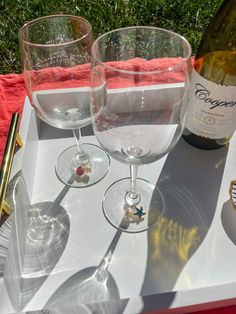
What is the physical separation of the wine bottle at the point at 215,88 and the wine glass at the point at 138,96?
2.9 inches

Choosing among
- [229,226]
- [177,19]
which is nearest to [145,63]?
[229,226]

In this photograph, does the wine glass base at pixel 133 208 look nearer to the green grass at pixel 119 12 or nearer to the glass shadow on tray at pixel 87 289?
the glass shadow on tray at pixel 87 289

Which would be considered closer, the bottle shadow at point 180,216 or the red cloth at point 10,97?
the bottle shadow at point 180,216

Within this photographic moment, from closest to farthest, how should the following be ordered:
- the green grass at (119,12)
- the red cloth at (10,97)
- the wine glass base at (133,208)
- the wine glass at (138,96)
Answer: the wine glass at (138,96) < the wine glass base at (133,208) < the red cloth at (10,97) < the green grass at (119,12)

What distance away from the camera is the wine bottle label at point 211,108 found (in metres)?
0.41

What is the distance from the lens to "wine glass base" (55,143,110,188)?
45 cm

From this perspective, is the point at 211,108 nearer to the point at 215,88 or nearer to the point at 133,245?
the point at 215,88

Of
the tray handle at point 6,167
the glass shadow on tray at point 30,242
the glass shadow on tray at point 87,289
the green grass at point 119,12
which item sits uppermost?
the tray handle at point 6,167

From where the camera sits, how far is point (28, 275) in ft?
1.21

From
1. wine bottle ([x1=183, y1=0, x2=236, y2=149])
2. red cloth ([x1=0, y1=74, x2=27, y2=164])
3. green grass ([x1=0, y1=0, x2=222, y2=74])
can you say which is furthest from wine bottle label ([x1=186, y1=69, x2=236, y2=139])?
green grass ([x1=0, y1=0, x2=222, y2=74])

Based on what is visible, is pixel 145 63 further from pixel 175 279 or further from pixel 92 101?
pixel 175 279

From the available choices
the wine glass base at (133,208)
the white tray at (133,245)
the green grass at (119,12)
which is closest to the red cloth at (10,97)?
the white tray at (133,245)

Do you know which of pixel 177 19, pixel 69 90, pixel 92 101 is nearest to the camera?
pixel 92 101

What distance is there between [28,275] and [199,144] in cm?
27
